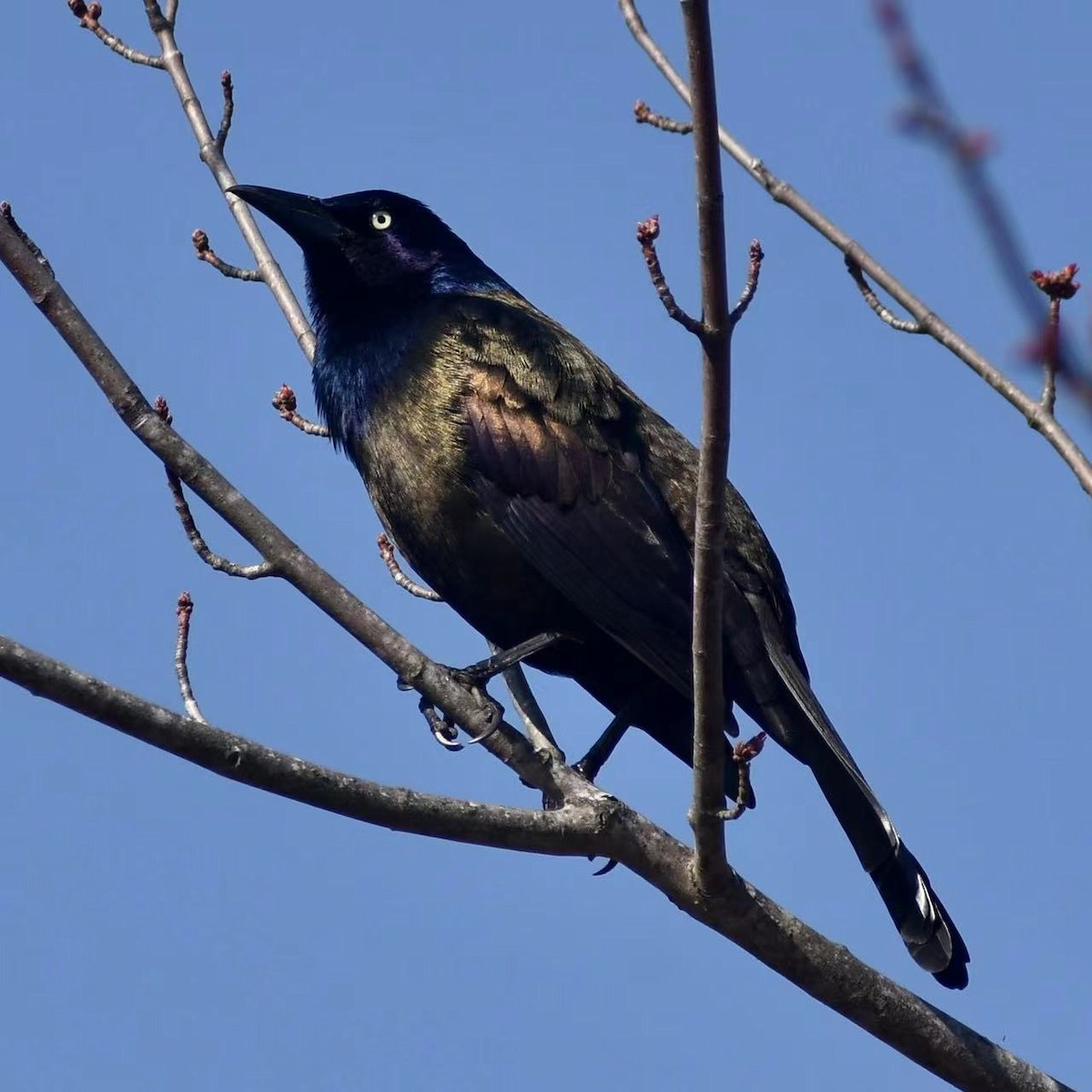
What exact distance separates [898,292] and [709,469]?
0.55 metres

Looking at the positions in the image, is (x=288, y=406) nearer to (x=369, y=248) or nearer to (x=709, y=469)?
(x=369, y=248)

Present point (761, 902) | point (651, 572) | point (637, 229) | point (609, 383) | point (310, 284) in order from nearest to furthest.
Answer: point (637, 229)
point (761, 902)
point (651, 572)
point (609, 383)
point (310, 284)

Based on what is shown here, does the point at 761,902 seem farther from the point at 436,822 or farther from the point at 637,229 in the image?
the point at 637,229

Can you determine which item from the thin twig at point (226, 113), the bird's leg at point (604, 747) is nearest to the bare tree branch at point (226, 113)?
the thin twig at point (226, 113)

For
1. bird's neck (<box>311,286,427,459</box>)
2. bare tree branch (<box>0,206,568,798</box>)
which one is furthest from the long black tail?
bird's neck (<box>311,286,427,459</box>)

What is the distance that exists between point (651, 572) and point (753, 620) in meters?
0.36

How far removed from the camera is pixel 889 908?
4812 mm

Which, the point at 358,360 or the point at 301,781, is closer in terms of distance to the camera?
the point at 301,781

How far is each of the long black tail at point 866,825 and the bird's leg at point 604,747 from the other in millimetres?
705

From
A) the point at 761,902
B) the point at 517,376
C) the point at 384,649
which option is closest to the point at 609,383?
the point at 517,376

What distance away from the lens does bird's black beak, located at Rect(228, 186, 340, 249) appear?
6.09m

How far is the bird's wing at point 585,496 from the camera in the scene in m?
5.04

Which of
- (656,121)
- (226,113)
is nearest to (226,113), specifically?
(226,113)

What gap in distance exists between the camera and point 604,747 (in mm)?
5520
